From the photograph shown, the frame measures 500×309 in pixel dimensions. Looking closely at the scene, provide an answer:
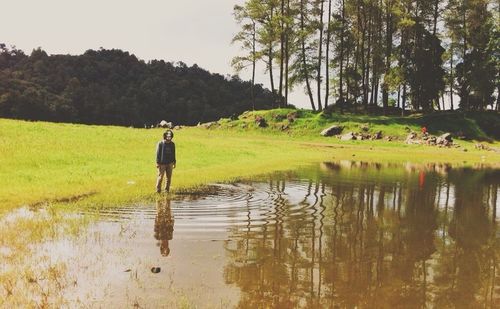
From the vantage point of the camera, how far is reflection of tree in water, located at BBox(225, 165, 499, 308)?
25.1 feet

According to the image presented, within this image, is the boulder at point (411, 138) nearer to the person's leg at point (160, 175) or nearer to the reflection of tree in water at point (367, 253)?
the reflection of tree in water at point (367, 253)

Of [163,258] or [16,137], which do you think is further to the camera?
[16,137]

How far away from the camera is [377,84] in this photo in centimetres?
6906

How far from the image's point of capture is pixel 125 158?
28.8 meters

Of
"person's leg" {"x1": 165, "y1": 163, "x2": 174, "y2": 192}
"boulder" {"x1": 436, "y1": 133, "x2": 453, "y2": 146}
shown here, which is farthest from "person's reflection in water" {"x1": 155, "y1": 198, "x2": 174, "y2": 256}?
"boulder" {"x1": 436, "y1": 133, "x2": 453, "y2": 146}

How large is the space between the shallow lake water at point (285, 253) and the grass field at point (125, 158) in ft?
11.4

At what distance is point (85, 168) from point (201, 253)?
1570cm

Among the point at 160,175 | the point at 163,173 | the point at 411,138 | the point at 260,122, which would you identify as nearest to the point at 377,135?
the point at 411,138

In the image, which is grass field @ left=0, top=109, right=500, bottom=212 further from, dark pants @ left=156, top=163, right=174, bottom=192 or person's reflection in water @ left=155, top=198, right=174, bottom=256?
person's reflection in water @ left=155, top=198, right=174, bottom=256

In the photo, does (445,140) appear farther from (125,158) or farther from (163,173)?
(163,173)

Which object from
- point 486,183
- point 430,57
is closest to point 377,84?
point 430,57

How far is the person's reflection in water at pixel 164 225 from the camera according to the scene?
410 inches

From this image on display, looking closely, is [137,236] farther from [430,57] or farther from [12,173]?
[430,57]

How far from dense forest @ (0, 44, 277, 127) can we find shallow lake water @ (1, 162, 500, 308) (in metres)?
68.3
